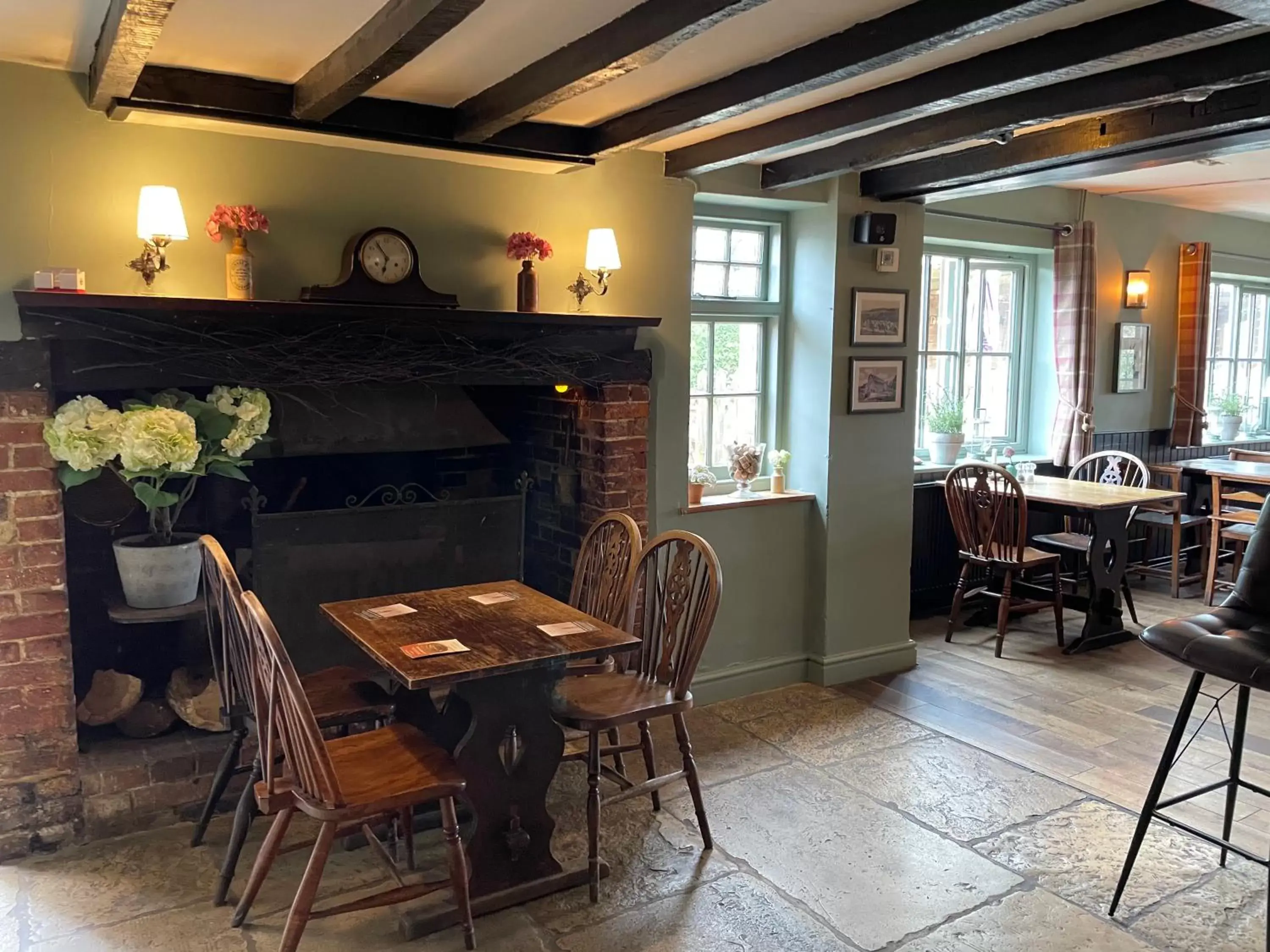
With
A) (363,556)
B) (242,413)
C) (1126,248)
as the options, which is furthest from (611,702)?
(1126,248)

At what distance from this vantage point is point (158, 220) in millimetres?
2711

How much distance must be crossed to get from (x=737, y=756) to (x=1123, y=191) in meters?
4.35

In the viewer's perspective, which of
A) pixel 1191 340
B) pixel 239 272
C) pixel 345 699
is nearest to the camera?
pixel 345 699

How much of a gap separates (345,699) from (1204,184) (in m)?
5.32

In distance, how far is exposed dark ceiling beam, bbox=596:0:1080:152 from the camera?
2.08 metres

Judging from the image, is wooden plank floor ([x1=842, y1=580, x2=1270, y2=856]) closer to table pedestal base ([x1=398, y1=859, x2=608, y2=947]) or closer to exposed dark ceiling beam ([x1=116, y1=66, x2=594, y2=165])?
table pedestal base ([x1=398, y1=859, x2=608, y2=947])

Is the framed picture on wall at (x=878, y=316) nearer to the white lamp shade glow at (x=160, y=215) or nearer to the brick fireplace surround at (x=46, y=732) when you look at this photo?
the white lamp shade glow at (x=160, y=215)

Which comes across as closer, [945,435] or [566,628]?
[566,628]

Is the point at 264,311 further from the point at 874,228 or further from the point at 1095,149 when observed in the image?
the point at 1095,149

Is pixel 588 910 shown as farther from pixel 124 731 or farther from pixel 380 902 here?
pixel 124 731

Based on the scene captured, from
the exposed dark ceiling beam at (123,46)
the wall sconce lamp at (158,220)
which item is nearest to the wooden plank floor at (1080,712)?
the wall sconce lamp at (158,220)

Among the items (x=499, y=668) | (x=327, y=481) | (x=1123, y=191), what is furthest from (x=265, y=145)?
(x=1123, y=191)

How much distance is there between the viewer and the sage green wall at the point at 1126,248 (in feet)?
18.2

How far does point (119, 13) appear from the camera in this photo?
6.87 ft
